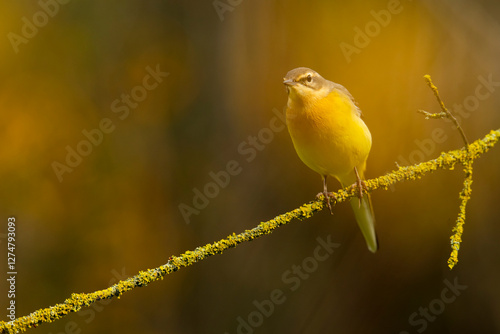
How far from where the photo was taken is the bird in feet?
2.84

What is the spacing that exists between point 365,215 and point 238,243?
0.31m

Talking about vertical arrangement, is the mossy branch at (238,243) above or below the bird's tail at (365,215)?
above

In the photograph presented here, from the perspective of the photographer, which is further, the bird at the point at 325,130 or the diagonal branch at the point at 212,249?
the bird at the point at 325,130

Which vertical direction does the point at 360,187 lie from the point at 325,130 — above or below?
below

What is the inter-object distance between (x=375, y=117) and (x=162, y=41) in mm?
863

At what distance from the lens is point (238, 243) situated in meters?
0.72

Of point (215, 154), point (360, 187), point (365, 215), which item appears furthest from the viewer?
point (215, 154)

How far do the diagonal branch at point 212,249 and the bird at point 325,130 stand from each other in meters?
0.07

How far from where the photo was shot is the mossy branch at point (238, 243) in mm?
667

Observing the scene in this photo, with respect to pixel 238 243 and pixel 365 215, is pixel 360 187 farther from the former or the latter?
pixel 238 243

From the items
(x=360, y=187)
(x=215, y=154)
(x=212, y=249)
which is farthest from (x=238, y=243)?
(x=215, y=154)

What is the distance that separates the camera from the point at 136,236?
168 centimetres

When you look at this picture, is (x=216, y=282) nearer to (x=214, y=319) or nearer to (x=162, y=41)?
(x=214, y=319)

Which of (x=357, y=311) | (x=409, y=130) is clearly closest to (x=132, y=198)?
(x=357, y=311)
